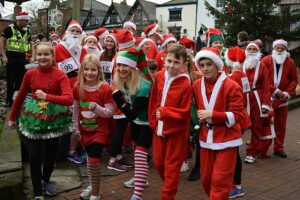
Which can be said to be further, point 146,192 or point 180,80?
point 146,192

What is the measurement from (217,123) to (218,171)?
1.49 feet

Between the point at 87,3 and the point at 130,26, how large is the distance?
63109 mm

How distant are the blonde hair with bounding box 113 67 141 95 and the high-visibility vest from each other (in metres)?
4.38

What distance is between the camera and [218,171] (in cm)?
357

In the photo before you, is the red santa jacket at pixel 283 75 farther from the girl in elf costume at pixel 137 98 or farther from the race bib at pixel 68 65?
the race bib at pixel 68 65

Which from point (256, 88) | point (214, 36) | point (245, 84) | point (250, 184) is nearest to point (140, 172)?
point (250, 184)

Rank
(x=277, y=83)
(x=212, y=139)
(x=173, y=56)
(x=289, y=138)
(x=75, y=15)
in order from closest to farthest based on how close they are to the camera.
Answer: (x=212, y=139)
(x=173, y=56)
(x=277, y=83)
(x=289, y=138)
(x=75, y=15)

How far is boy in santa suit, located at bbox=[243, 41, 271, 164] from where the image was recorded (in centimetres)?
596

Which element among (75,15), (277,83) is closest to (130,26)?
(75,15)

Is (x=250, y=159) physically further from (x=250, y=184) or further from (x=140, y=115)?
(x=140, y=115)

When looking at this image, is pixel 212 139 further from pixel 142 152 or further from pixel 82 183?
pixel 82 183

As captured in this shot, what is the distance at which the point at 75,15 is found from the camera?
9.39m

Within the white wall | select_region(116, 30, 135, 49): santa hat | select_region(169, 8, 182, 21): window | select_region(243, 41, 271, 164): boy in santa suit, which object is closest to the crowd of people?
select_region(116, 30, 135, 49): santa hat

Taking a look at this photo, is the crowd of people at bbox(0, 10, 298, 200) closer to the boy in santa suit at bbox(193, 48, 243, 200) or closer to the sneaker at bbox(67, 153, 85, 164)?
the boy in santa suit at bbox(193, 48, 243, 200)
